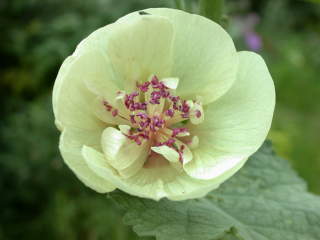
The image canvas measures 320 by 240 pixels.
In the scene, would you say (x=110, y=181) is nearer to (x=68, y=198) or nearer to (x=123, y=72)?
(x=123, y=72)

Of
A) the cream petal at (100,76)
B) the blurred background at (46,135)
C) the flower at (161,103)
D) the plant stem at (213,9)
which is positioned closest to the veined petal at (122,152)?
the flower at (161,103)

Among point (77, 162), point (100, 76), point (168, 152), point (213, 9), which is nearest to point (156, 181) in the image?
point (168, 152)

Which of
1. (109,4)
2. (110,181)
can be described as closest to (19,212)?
(109,4)

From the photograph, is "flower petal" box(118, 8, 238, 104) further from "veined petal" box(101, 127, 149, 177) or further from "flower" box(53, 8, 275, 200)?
"veined petal" box(101, 127, 149, 177)

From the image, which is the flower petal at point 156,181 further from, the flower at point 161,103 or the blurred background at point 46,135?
the blurred background at point 46,135

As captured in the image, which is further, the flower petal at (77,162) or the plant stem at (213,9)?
the plant stem at (213,9)


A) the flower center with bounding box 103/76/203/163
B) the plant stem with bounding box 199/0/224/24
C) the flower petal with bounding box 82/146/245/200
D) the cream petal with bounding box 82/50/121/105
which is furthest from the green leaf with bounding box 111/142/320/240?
the plant stem with bounding box 199/0/224/24
